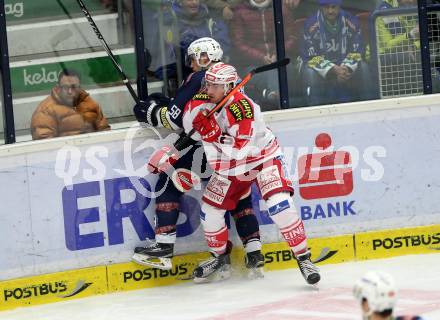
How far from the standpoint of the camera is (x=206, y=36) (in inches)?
287

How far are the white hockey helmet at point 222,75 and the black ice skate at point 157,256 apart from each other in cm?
102

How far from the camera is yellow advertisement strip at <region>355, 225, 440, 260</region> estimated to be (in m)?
7.41

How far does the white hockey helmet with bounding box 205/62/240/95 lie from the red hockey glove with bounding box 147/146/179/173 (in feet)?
1.74

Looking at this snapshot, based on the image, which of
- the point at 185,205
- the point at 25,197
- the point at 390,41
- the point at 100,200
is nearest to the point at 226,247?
the point at 185,205

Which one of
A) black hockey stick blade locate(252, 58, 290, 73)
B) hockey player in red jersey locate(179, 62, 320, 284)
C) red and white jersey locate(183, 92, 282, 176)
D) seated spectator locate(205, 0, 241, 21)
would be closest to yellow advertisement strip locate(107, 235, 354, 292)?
hockey player in red jersey locate(179, 62, 320, 284)

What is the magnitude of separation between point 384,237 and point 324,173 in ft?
1.84

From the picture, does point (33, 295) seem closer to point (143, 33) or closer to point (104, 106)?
point (104, 106)

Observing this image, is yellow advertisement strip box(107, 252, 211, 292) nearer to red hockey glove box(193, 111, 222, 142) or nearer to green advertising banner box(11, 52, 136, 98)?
red hockey glove box(193, 111, 222, 142)

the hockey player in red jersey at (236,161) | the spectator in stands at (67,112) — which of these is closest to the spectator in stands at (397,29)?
the hockey player in red jersey at (236,161)

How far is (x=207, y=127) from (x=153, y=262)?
897 mm

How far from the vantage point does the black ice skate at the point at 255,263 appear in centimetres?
707

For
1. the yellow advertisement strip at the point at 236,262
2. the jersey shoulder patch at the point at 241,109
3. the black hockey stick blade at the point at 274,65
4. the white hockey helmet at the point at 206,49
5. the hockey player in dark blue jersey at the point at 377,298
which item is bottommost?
the yellow advertisement strip at the point at 236,262

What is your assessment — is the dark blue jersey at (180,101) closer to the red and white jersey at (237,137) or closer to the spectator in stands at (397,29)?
the red and white jersey at (237,137)

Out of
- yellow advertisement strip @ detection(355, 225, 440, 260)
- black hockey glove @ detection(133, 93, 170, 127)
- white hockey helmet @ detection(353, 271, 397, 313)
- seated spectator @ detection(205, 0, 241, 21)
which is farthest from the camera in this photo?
yellow advertisement strip @ detection(355, 225, 440, 260)
